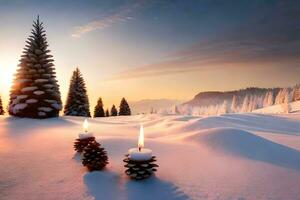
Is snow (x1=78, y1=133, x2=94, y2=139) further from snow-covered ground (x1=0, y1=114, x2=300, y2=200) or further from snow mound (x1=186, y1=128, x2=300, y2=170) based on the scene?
snow mound (x1=186, y1=128, x2=300, y2=170)

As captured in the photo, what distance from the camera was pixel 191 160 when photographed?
7.48 metres

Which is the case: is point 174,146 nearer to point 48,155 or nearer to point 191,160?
point 191,160

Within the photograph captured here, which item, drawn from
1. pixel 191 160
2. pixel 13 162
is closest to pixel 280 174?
pixel 191 160

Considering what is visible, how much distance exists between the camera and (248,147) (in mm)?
8242

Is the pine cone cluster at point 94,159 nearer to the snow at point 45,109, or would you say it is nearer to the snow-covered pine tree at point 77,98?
the snow at point 45,109

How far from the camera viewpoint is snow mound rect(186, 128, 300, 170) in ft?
24.5

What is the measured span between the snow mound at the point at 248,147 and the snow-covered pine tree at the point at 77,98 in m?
39.2

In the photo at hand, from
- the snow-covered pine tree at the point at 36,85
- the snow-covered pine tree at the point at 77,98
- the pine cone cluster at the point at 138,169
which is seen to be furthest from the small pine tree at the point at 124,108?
the pine cone cluster at the point at 138,169

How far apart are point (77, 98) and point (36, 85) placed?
80.8 feet

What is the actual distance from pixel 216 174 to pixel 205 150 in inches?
69.2

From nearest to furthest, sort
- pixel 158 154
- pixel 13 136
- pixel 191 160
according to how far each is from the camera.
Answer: pixel 191 160, pixel 158 154, pixel 13 136

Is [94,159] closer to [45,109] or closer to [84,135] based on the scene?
[84,135]

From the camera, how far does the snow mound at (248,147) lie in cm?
747

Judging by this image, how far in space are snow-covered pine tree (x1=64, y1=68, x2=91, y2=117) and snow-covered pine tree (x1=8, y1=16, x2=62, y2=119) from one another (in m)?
22.5
